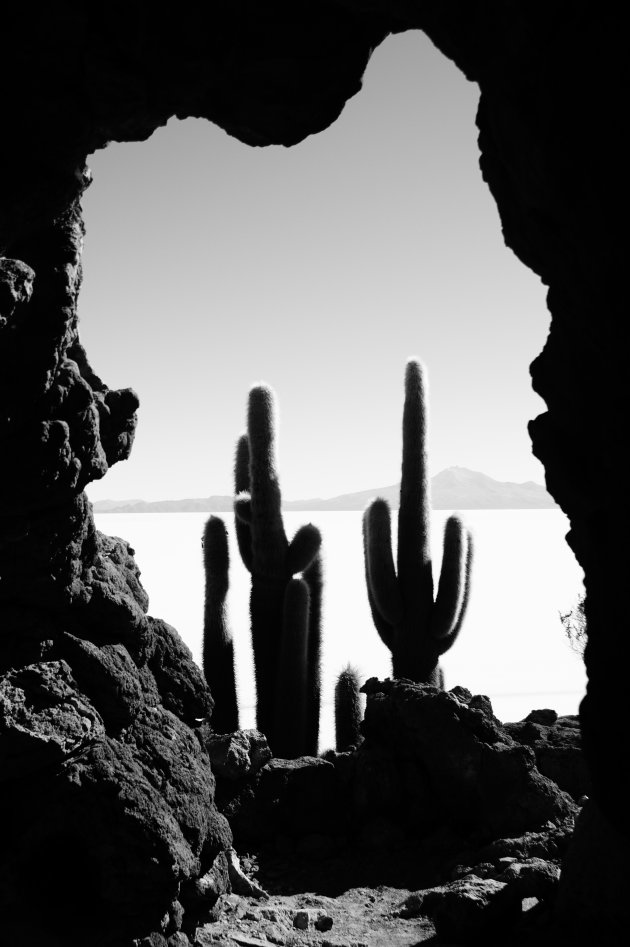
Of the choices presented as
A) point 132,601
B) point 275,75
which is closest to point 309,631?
point 132,601

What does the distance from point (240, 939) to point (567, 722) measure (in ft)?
17.0

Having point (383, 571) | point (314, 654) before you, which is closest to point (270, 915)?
point (314, 654)

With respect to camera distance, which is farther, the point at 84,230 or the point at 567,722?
the point at 567,722

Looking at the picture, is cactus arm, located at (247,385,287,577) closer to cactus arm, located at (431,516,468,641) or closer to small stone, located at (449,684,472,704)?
cactus arm, located at (431,516,468,641)

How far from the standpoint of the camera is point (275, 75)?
3309mm

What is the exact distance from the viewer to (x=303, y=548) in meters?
9.04

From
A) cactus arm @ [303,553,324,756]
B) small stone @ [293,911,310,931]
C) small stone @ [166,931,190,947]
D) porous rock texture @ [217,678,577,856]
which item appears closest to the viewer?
small stone @ [166,931,190,947]

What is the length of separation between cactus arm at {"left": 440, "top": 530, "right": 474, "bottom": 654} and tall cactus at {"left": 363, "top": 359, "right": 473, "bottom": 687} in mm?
12

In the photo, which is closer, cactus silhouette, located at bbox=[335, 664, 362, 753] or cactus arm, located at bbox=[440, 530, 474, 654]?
cactus silhouette, located at bbox=[335, 664, 362, 753]

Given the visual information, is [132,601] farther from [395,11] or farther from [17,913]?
[395,11]

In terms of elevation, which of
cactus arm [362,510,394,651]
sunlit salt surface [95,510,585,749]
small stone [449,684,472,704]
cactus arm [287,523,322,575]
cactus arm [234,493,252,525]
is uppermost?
cactus arm [234,493,252,525]

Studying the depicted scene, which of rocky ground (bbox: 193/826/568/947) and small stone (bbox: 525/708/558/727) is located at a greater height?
small stone (bbox: 525/708/558/727)

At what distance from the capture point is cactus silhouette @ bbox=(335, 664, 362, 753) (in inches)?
337

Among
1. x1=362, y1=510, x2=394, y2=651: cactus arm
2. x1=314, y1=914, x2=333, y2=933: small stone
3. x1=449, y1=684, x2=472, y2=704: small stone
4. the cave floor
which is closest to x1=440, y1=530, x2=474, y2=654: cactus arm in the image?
x1=362, y1=510, x2=394, y2=651: cactus arm
